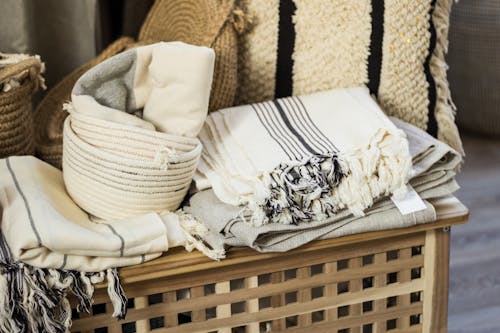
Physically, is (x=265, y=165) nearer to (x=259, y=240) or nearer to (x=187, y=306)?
(x=259, y=240)

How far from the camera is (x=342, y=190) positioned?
1000mm

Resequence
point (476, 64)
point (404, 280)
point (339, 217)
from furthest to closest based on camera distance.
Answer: point (476, 64) < point (404, 280) < point (339, 217)

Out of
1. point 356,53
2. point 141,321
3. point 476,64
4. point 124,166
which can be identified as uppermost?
point 356,53

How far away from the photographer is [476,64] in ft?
7.47

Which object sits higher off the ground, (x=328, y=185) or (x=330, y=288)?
(x=328, y=185)

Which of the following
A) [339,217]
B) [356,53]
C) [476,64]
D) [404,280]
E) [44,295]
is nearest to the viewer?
[44,295]

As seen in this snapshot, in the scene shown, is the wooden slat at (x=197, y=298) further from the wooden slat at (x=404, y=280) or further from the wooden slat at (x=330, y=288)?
the wooden slat at (x=404, y=280)

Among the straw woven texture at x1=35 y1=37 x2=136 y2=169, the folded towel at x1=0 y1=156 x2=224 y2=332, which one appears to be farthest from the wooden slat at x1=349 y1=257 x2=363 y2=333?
the straw woven texture at x1=35 y1=37 x2=136 y2=169

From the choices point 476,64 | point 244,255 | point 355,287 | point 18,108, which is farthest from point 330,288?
point 476,64

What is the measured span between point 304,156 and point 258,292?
197mm

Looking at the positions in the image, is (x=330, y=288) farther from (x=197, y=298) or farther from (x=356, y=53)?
(x=356, y=53)

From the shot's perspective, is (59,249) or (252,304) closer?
(59,249)

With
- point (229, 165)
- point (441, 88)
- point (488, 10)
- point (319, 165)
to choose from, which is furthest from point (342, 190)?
point (488, 10)

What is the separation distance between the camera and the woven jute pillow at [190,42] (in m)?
1.19
